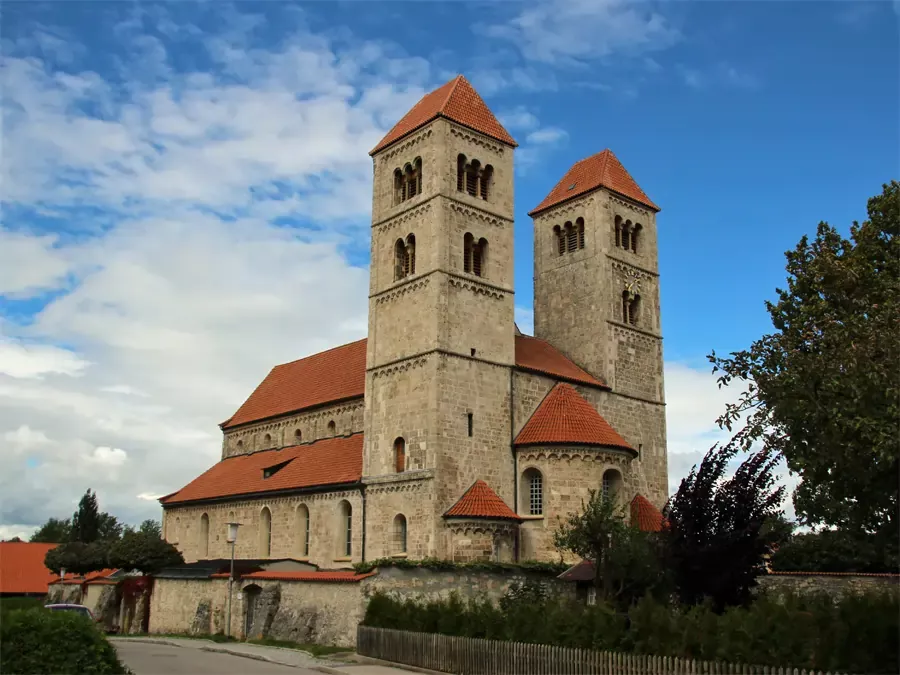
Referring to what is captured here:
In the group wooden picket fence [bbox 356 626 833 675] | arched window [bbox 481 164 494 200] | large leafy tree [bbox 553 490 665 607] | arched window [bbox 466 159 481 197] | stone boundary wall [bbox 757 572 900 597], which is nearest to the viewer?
wooden picket fence [bbox 356 626 833 675]

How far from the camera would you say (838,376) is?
20234mm

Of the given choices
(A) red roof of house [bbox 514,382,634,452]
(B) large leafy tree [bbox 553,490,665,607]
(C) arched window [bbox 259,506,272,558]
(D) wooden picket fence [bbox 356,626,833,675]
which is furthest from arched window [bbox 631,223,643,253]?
(D) wooden picket fence [bbox 356,626,833,675]

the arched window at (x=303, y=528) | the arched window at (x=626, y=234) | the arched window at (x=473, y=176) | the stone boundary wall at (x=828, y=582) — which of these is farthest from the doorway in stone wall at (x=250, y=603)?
the arched window at (x=626, y=234)

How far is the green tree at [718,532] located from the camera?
26188mm

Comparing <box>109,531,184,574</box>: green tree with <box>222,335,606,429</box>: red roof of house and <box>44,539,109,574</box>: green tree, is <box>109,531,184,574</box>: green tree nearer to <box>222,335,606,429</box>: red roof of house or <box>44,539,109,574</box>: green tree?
<box>44,539,109,574</box>: green tree

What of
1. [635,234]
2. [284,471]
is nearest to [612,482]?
[635,234]

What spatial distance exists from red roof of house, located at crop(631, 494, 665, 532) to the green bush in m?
24.9

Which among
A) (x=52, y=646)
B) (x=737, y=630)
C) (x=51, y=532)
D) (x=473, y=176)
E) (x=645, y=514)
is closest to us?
(x=52, y=646)

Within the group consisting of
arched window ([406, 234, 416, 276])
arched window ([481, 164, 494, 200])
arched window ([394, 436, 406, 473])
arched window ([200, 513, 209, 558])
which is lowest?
arched window ([200, 513, 209, 558])

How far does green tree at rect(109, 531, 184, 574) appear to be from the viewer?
43.4 meters

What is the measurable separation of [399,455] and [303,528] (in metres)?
7.69

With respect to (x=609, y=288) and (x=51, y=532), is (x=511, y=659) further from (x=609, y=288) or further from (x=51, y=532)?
(x=51, y=532)

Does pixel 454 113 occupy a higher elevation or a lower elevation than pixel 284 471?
higher

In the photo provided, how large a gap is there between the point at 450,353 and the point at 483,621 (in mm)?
14242
